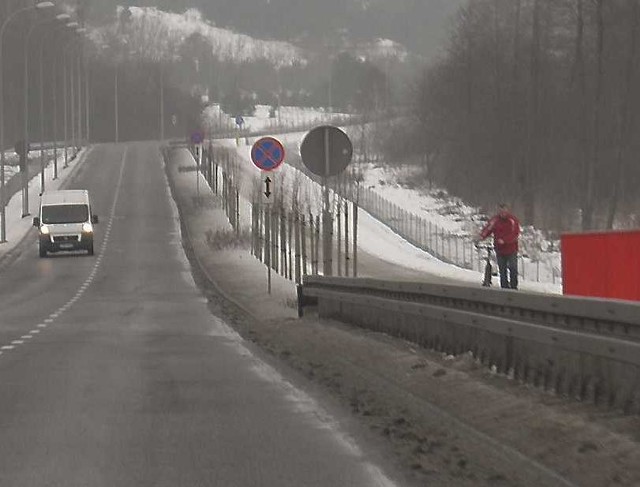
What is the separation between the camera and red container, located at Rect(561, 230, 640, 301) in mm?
21297

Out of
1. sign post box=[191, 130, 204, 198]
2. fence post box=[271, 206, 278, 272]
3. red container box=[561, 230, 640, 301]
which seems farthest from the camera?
sign post box=[191, 130, 204, 198]

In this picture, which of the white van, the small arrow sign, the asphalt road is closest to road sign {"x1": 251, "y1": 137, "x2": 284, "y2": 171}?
the small arrow sign

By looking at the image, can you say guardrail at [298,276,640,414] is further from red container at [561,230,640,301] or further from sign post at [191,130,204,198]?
sign post at [191,130,204,198]

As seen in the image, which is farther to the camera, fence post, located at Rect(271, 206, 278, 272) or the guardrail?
fence post, located at Rect(271, 206, 278, 272)

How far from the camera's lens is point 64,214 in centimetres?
6844

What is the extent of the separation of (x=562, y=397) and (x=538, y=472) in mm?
3020

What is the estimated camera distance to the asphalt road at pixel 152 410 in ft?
37.7

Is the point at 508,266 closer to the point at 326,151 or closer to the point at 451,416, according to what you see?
the point at 326,151

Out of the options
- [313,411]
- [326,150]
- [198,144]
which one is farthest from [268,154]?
[198,144]

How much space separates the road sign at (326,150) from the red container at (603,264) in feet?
11.7

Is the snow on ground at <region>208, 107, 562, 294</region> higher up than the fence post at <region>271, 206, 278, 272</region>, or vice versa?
the fence post at <region>271, 206, 278, 272</region>

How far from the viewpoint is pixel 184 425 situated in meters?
14.0

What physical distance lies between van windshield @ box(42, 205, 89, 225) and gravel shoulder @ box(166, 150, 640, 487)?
4271 centimetres

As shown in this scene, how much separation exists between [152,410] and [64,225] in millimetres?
53701
